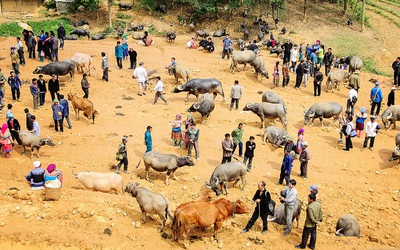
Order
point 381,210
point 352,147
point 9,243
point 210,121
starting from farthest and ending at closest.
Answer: point 210,121 → point 352,147 → point 381,210 → point 9,243

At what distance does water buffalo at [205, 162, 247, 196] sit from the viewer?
12.6 meters

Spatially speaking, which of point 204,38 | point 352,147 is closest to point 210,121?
point 352,147

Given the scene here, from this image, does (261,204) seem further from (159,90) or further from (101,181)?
(159,90)

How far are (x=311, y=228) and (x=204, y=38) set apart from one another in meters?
23.3

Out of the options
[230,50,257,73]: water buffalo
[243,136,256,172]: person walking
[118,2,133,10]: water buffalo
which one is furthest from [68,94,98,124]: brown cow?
[118,2,133,10]: water buffalo

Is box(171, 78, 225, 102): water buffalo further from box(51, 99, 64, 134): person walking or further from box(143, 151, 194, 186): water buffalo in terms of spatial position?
box(143, 151, 194, 186): water buffalo

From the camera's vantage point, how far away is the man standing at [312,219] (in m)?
9.59

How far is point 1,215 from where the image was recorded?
9930 millimetres

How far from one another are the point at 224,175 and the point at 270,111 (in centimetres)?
611

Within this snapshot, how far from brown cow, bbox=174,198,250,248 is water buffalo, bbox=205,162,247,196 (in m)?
2.32

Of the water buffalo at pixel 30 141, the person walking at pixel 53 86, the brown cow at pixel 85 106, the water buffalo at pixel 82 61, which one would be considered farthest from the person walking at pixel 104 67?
the water buffalo at pixel 30 141

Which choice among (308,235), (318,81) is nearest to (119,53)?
(318,81)

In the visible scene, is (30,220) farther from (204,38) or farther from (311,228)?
(204,38)

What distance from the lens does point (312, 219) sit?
9617 millimetres
